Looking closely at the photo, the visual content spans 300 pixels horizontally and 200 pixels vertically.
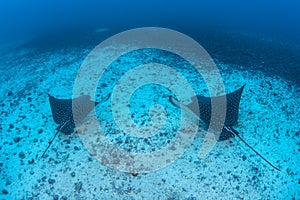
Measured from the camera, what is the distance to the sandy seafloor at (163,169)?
14.3 ft

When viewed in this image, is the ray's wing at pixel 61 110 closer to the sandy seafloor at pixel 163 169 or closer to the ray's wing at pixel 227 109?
the sandy seafloor at pixel 163 169

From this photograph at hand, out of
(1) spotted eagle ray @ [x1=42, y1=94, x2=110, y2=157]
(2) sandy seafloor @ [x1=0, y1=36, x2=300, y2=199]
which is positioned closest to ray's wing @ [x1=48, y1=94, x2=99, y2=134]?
(1) spotted eagle ray @ [x1=42, y1=94, x2=110, y2=157]

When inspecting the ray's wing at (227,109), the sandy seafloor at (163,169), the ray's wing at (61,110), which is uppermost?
the ray's wing at (61,110)

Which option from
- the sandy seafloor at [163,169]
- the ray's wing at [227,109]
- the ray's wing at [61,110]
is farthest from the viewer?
the ray's wing at [61,110]

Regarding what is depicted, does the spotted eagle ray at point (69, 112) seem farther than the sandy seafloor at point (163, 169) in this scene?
Yes

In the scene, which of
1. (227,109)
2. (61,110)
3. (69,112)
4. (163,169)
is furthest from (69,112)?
(227,109)

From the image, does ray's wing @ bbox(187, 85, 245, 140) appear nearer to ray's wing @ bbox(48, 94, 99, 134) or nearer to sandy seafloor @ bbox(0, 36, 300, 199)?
sandy seafloor @ bbox(0, 36, 300, 199)

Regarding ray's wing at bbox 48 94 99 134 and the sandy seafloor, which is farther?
ray's wing at bbox 48 94 99 134

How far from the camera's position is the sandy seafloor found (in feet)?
14.3

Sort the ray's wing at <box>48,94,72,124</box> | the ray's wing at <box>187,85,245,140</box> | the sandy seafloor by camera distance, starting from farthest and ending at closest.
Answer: the ray's wing at <box>48,94,72,124</box> < the ray's wing at <box>187,85,245,140</box> < the sandy seafloor

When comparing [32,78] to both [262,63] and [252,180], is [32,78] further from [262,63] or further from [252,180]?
[262,63]

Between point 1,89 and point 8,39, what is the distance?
1363 centimetres

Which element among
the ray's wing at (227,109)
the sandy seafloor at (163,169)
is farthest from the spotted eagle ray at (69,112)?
the ray's wing at (227,109)

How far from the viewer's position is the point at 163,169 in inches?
184
